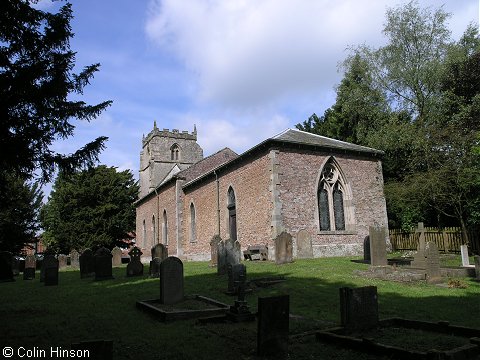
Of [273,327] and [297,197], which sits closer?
[273,327]

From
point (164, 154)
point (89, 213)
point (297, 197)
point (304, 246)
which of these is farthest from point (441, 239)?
point (164, 154)

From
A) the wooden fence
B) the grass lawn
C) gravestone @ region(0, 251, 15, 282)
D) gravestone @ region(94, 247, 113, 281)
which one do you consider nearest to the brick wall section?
the wooden fence

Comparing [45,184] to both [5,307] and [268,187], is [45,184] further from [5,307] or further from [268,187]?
[268,187]

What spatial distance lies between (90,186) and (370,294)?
3758 cm

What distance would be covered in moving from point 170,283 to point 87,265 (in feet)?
30.0

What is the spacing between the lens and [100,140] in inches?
295

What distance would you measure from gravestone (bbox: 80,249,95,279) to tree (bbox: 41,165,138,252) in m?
21.8

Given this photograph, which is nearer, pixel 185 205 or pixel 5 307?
pixel 5 307

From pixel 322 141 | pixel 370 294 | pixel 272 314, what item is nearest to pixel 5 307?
pixel 272 314

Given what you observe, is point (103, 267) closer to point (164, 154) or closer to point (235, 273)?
point (235, 273)

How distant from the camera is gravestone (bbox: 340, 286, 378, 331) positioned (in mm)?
6258

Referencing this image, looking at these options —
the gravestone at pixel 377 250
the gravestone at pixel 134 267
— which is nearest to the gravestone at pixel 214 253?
the gravestone at pixel 134 267

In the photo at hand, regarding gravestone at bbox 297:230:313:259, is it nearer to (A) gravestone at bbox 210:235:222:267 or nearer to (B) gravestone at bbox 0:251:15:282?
(A) gravestone at bbox 210:235:222:267

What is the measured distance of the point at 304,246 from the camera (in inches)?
697
